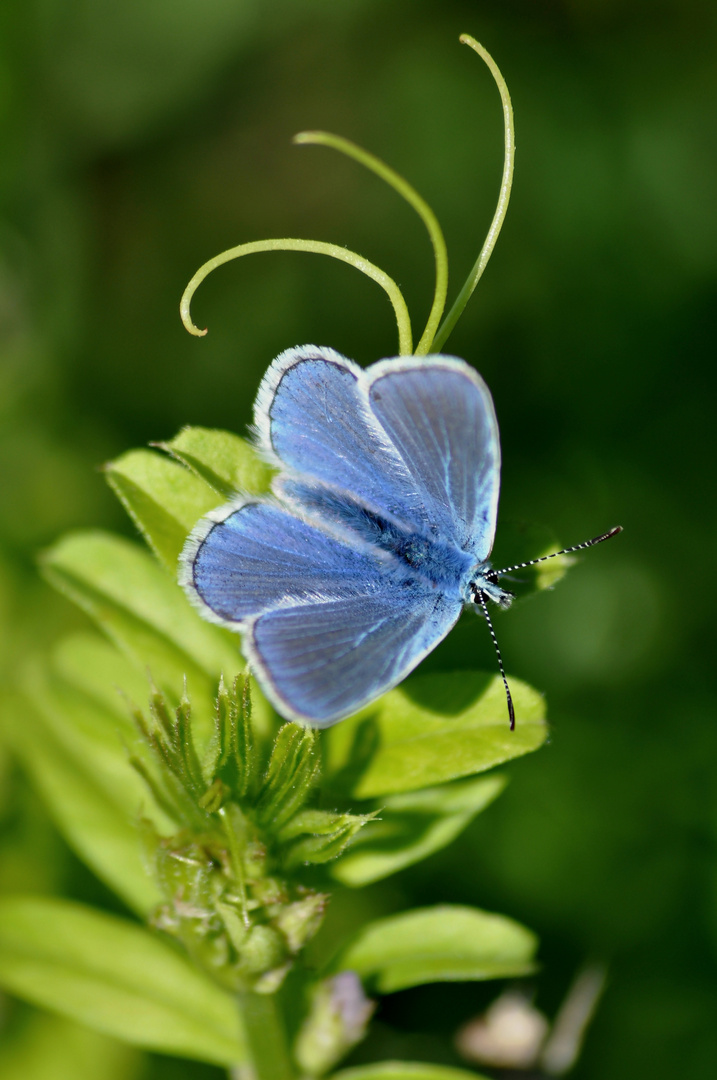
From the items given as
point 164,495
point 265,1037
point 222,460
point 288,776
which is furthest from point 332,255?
point 265,1037

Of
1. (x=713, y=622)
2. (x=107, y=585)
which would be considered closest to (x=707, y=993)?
(x=713, y=622)

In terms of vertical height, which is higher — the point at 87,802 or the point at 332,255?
the point at 332,255

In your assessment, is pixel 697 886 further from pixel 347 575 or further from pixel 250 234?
pixel 250 234

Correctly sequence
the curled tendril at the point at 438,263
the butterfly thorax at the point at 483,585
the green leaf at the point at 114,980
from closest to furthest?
the curled tendril at the point at 438,263 < the butterfly thorax at the point at 483,585 < the green leaf at the point at 114,980

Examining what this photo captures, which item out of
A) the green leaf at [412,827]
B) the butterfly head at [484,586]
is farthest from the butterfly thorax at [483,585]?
the green leaf at [412,827]

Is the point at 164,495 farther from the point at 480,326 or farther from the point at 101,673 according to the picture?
the point at 480,326

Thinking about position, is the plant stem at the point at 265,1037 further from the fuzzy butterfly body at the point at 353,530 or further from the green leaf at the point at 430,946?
the fuzzy butterfly body at the point at 353,530
